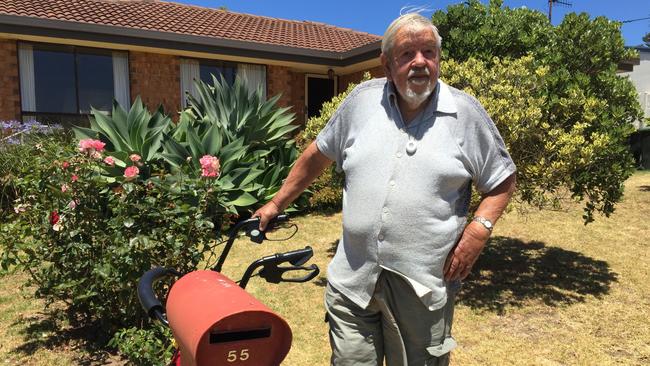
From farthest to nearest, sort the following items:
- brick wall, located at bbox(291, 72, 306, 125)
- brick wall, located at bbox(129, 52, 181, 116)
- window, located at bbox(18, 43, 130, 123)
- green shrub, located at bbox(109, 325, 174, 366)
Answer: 1. brick wall, located at bbox(291, 72, 306, 125)
2. brick wall, located at bbox(129, 52, 181, 116)
3. window, located at bbox(18, 43, 130, 123)
4. green shrub, located at bbox(109, 325, 174, 366)

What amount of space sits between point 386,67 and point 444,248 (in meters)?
0.78

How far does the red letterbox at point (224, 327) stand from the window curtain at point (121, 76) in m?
11.1

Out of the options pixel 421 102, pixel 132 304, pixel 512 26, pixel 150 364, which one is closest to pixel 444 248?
pixel 421 102

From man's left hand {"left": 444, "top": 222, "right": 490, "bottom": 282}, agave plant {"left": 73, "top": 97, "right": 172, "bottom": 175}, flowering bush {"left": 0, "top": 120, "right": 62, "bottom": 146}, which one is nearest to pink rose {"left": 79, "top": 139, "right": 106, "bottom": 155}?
man's left hand {"left": 444, "top": 222, "right": 490, "bottom": 282}

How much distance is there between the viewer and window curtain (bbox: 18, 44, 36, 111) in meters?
10.5

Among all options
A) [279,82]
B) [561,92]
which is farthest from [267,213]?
[279,82]

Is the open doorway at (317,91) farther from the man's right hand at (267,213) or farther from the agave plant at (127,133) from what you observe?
the man's right hand at (267,213)

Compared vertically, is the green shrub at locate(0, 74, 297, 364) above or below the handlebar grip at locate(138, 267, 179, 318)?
below

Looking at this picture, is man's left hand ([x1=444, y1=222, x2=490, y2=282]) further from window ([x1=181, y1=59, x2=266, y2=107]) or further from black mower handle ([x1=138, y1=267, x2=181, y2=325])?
window ([x1=181, y1=59, x2=266, y2=107])

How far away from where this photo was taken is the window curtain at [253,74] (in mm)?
12922

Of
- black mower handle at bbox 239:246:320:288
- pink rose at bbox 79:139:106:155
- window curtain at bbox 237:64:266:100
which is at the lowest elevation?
black mower handle at bbox 239:246:320:288

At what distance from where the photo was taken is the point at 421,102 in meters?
1.95

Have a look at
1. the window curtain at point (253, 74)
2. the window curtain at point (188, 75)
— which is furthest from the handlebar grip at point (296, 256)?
the window curtain at point (253, 74)

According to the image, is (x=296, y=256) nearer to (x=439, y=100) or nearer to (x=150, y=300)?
(x=150, y=300)
